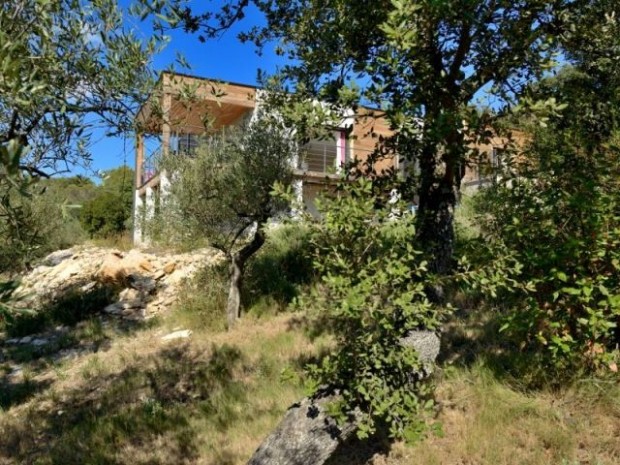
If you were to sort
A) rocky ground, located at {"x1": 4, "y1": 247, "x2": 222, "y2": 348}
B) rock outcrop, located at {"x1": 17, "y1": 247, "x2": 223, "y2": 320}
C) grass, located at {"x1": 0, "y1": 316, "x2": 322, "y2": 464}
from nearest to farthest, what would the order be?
grass, located at {"x1": 0, "y1": 316, "x2": 322, "y2": 464} → rocky ground, located at {"x1": 4, "y1": 247, "x2": 222, "y2": 348} → rock outcrop, located at {"x1": 17, "y1": 247, "x2": 223, "y2": 320}

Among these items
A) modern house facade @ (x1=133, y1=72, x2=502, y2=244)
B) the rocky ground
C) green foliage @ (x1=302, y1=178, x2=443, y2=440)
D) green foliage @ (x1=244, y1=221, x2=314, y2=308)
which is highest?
modern house facade @ (x1=133, y1=72, x2=502, y2=244)

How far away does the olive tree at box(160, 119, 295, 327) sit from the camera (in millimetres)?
9938

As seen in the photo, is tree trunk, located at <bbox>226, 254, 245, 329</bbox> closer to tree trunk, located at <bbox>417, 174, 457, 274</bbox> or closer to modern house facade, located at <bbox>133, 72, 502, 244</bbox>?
modern house facade, located at <bbox>133, 72, 502, 244</bbox>

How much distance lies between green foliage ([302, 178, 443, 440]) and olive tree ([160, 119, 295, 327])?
5.90 metres

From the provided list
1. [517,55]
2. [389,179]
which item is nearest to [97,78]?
[389,179]

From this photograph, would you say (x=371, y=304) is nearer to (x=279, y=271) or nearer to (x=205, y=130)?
(x=205, y=130)

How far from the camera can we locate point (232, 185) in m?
10.0

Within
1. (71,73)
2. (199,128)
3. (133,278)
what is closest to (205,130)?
(71,73)

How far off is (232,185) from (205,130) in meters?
5.15

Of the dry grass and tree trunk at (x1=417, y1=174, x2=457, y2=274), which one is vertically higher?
tree trunk at (x1=417, y1=174, x2=457, y2=274)

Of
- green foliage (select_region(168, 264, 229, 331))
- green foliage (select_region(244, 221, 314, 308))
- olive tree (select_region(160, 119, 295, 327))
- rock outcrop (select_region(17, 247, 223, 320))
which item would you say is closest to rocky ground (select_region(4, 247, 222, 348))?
rock outcrop (select_region(17, 247, 223, 320))

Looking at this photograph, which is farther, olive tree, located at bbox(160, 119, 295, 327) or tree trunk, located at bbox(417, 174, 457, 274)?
olive tree, located at bbox(160, 119, 295, 327)

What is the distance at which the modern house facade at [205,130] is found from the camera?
4027 mm

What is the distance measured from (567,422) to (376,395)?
1.74 m
